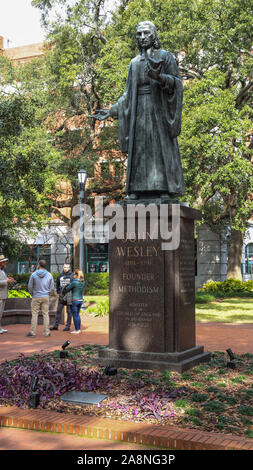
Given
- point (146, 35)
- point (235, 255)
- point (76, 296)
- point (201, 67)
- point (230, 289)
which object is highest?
point (201, 67)

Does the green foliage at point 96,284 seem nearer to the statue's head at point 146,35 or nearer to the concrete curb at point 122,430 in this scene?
the statue's head at point 146,35

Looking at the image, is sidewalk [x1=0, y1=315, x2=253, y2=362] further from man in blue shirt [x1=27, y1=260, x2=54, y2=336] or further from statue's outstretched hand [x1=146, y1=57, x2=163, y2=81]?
statue's outstretched hand [x1=146, y1=57, x2=163, y2=81]

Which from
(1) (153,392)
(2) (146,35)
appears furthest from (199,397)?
(2) (146,35)

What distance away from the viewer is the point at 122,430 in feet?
16.9

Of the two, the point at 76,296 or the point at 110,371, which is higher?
the point at 76,296

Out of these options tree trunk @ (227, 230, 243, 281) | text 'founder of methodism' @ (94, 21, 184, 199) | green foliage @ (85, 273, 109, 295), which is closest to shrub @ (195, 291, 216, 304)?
tree trunk @ (227, 230, 243, 281)

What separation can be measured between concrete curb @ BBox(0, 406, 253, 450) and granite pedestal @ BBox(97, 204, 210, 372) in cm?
246

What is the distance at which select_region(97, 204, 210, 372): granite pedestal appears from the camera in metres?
7.97

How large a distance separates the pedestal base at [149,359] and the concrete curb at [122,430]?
233 cm

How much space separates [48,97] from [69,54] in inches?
110

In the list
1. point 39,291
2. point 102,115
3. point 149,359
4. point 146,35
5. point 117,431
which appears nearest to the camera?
point 117,431

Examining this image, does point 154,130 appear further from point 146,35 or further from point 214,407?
point 214,407

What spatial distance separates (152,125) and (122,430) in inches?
205
